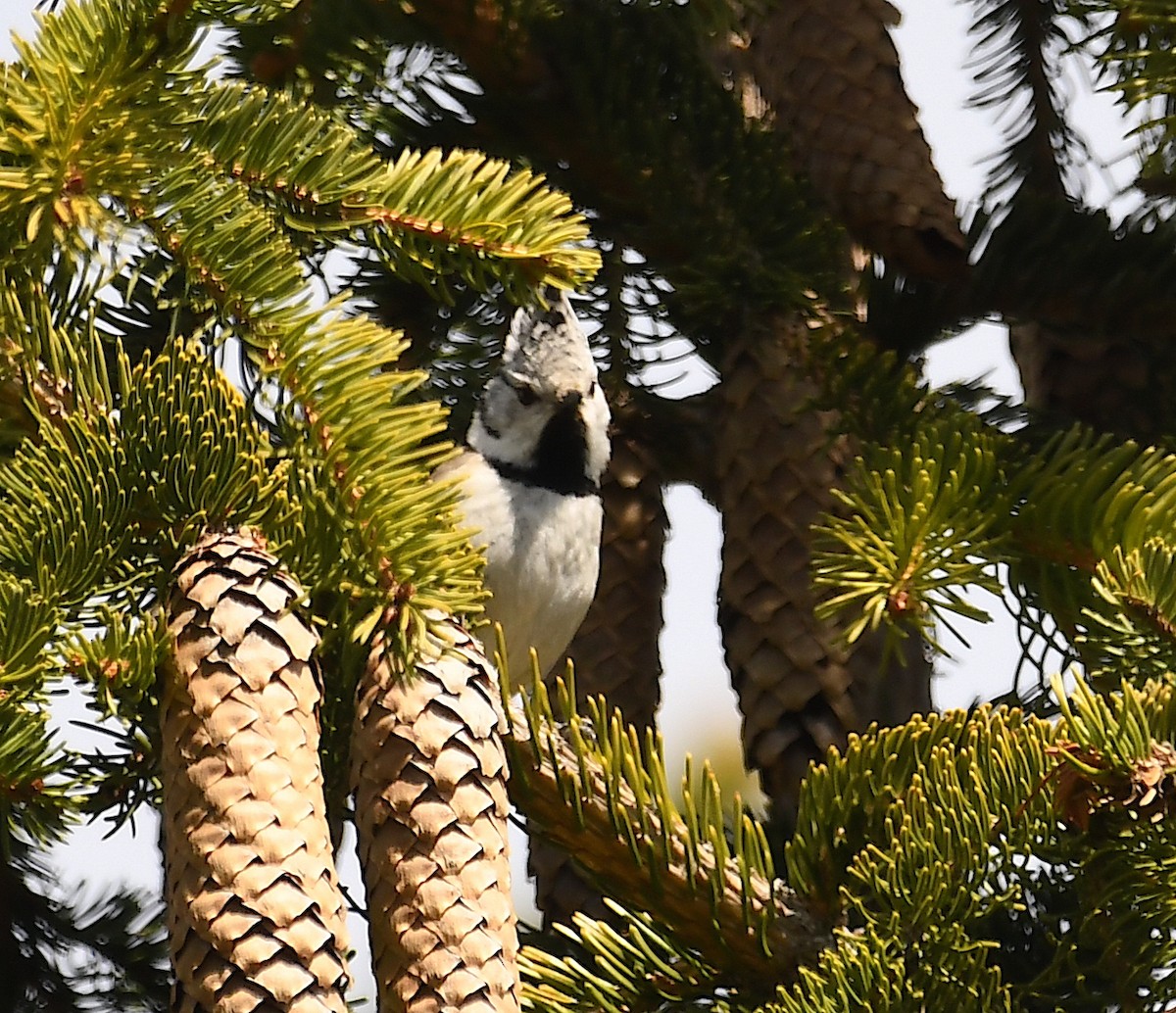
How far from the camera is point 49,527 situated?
2.24 feet

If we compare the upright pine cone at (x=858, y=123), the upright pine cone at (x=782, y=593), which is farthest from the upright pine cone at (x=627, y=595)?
the upright pine cone at (x=858, y=123)

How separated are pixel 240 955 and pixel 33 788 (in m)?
0.10

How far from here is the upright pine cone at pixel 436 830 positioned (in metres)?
0.74

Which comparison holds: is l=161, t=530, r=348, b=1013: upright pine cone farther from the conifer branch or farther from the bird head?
the bird head

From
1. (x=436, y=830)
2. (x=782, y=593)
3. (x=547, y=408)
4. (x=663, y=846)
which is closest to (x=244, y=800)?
(x=436, y=830)

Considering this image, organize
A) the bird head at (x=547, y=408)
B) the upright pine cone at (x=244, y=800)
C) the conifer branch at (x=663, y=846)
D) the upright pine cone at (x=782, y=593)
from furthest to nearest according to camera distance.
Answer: the bird head at (x=547, y=408), the upright pine cone at (x=782, y=593), the conifer branch at (x=663, y=846), the upright pine cone at (x=244, y=800)

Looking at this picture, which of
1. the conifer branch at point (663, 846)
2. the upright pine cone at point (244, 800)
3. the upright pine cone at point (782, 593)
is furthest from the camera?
the upright pine cone at point (782, 593)

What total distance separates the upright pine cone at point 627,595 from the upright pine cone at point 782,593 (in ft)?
0.45

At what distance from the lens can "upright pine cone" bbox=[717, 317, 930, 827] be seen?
1.14 meters

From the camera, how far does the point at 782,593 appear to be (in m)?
1.16

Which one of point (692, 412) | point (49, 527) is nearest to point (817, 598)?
point (692, 412)

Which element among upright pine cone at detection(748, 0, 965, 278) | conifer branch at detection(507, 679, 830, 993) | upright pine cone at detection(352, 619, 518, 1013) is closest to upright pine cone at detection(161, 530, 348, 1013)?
upright pine cone at detection(352, 619, 518, 1013)

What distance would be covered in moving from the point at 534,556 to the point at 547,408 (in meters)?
0.12

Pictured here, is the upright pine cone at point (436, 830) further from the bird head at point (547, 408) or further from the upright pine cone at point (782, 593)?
the bird head at point (547, 408)
